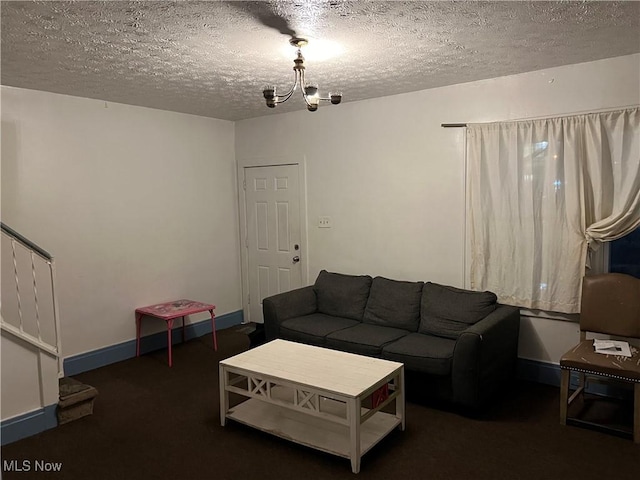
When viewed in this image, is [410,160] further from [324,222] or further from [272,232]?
[272,232]

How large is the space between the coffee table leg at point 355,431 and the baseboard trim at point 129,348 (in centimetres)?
287

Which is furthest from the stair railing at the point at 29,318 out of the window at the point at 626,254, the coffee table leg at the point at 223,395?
the window at the point at 626,254

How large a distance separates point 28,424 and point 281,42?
9.66 ft

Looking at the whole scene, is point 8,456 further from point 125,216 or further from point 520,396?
point 520,396

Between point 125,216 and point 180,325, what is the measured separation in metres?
1.31

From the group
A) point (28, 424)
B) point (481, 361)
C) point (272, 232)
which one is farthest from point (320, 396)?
point (272, 232)

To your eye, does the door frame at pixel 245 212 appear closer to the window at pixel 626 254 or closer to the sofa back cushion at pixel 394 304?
the sofa back cushion at pixel 394 304

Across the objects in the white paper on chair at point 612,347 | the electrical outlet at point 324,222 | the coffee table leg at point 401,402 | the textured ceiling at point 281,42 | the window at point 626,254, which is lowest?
the coffee table leg at point 401,402

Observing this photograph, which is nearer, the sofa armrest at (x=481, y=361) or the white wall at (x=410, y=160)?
the sofa armrest at (x=481, y=361)

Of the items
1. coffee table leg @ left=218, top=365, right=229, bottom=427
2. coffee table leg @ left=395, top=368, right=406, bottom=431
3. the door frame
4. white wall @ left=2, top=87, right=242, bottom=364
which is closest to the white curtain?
coffee table leg @ left=395, top=368, right=406, bottom=431

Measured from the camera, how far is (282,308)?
4.40 meters

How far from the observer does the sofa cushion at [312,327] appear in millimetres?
4059

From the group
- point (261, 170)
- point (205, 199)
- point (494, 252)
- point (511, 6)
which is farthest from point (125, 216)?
point (511, 6)

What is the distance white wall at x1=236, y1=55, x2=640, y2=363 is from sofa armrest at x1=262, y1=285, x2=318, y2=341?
0.65m
